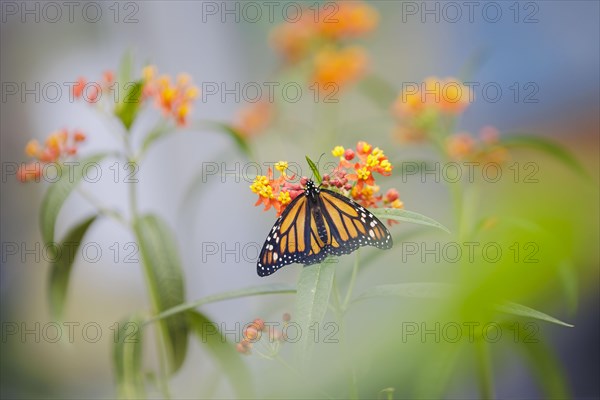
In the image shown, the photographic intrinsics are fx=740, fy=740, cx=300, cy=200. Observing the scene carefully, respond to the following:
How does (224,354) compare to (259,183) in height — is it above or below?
below

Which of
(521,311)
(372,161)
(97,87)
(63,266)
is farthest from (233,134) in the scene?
(521,311)

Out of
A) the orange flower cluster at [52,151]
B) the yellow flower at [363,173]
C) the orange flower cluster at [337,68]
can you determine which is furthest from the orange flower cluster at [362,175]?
the orange flower cluster at [337,68]

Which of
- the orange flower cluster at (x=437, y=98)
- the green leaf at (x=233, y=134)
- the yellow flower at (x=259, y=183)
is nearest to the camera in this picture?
the yellow flower at (x=259, y=183)

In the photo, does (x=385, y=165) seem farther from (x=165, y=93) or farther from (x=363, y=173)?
(x=165, y=93)

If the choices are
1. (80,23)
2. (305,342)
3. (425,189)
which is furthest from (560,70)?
(305,342)

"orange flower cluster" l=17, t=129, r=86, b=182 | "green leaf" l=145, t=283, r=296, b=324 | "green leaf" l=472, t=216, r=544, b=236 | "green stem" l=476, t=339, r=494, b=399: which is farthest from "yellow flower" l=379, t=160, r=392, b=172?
"orange flower cluster" l=17, t=129, r=86, b=182

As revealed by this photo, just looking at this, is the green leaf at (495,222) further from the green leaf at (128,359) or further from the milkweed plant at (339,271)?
the green leaf at (128,359)
